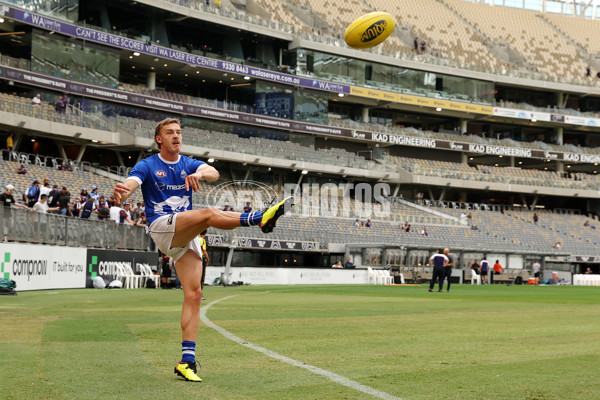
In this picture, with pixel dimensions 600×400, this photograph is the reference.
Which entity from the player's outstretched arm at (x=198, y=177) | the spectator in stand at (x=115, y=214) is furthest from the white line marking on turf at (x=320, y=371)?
the spectator in stand at (x=115, y=214)

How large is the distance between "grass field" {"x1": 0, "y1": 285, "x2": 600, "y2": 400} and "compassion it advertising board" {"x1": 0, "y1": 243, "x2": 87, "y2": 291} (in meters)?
8.00

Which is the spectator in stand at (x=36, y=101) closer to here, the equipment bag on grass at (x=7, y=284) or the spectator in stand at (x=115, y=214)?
the spectator in stand at (x=115, y=214)

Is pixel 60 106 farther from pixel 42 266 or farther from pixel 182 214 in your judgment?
pixel 182 214

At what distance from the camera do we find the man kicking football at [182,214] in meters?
6.74

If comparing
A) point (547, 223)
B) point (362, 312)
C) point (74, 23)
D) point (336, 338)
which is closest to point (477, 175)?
point (547, 223)

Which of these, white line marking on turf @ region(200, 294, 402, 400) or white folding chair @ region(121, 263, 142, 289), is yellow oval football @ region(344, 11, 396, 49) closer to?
white folding chair @ region(121, 263, 142, 289)

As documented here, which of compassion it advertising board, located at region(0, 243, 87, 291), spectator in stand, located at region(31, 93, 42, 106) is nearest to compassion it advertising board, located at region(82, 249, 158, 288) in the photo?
compassion it advertising board, located at region(0, 243, 87, 291)

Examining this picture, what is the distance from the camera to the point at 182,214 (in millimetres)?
7039

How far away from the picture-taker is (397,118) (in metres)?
82.7

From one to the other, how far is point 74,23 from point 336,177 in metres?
27.3

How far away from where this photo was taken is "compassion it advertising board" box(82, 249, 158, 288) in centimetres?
2809

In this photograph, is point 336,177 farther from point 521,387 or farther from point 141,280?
point 521,387

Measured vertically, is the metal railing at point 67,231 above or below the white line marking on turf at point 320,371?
above

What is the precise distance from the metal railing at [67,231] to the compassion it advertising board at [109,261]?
9.7 inches
